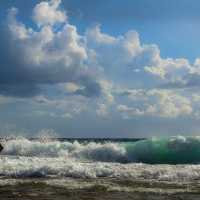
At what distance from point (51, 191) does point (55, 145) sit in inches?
869

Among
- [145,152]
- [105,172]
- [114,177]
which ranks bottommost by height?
[114,177]

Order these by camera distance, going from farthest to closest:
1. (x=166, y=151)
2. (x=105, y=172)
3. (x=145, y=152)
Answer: (x=145, y=152) → (x=166, y=151) → (x=105, y=172)

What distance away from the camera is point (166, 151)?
1135 inches

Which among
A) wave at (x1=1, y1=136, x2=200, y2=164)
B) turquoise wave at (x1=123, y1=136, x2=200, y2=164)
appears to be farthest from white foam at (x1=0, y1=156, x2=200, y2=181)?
turquoise wave at (x1=123, y1=136, x2=200, y2=164)

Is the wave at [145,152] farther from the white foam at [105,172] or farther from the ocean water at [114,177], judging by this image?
the white foam at [105,172]

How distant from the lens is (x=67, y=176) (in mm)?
15797

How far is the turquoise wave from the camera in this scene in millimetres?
27453

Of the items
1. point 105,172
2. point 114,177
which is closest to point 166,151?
point 105,172

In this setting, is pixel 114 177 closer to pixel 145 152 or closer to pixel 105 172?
pixel 105 172

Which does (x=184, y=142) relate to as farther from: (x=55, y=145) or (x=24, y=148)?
(x=24, y=148)

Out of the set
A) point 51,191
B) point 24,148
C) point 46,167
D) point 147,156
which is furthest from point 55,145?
point 51,191

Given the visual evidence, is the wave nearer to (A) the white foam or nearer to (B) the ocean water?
(B) the ocean water

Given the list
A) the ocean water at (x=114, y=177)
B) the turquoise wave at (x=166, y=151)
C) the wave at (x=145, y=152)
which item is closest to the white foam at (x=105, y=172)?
the ocean water at (x=114, y=177)

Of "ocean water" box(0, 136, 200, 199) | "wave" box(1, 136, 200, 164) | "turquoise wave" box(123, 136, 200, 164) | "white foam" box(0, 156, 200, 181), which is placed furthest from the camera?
"wave" box(1, 136, 200, 164)
